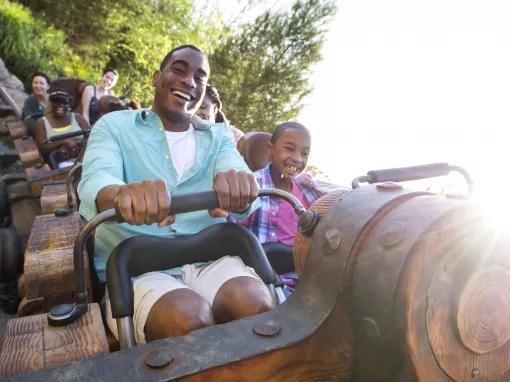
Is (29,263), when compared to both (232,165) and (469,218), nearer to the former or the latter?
(232,165)

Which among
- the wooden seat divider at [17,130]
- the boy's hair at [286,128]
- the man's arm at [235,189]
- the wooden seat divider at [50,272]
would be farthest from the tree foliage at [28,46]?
the man's arm at [235,189]

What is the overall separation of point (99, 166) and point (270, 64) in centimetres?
1441

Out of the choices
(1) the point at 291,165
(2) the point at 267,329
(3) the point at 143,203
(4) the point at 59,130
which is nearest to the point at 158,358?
(2) the point at 267,329

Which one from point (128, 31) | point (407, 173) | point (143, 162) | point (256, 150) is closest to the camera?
point (407, 173)

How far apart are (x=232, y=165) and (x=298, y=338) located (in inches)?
39.7

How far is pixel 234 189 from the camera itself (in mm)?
1137

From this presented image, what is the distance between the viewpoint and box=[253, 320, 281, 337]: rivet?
2.69ft

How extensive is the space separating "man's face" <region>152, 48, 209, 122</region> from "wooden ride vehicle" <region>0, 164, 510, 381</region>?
116cm

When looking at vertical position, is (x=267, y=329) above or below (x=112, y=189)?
below

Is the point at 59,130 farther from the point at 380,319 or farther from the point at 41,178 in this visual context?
the point at 380,319

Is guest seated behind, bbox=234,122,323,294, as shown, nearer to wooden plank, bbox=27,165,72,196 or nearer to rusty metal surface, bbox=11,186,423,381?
rusty metal surface, bbox=11,186,423,381

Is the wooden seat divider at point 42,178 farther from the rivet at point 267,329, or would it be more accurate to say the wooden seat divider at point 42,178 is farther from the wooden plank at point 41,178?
the rivet at point 267,329

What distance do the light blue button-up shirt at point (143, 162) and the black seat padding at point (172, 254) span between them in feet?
0.45

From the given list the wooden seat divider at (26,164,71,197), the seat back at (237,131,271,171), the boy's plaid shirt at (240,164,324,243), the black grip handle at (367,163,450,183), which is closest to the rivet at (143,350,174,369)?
the black grip handle at (367,163,450,183)
